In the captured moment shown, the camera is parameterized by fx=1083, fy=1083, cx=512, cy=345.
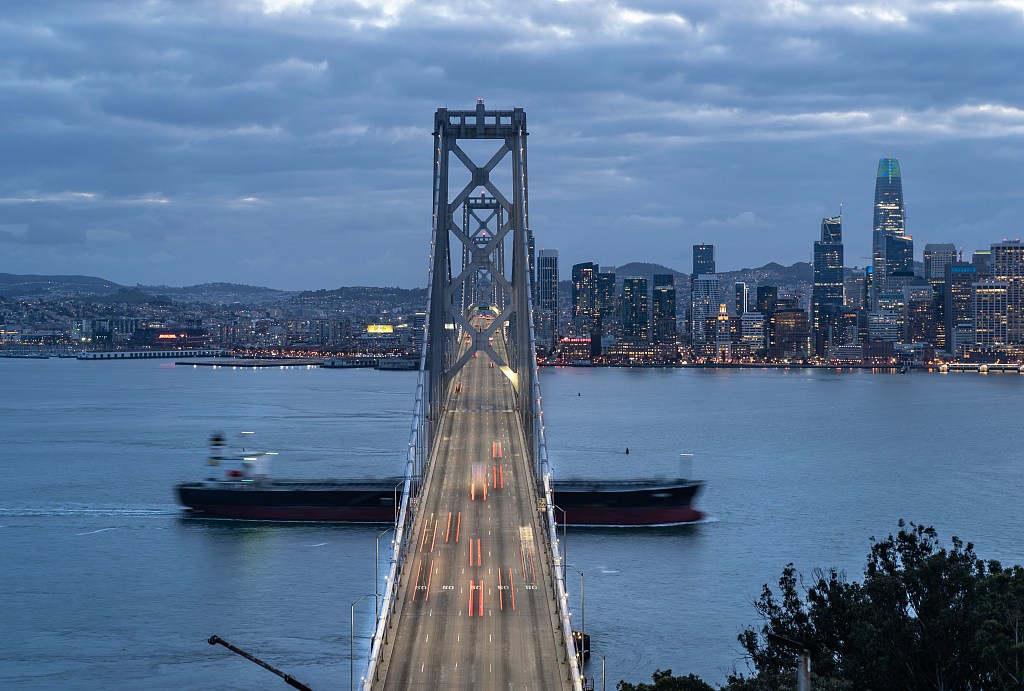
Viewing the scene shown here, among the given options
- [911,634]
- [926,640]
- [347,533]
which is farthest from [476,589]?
[347,533]

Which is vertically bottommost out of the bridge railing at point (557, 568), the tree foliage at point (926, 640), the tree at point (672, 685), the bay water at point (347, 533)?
the bay water at point (347, 533)

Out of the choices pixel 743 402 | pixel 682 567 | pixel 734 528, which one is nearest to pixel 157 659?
pixel 682 567

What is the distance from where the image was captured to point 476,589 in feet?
63.1

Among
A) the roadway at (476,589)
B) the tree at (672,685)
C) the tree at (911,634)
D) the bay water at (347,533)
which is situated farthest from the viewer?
the bay water at (347,533)

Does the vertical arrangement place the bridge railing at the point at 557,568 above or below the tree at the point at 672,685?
above

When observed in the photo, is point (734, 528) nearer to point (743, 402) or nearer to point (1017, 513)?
point (1017, 513)

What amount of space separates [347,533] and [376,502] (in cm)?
274

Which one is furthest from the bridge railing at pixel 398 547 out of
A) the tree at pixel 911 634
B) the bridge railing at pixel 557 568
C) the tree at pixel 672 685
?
the tree at pixel 911 634

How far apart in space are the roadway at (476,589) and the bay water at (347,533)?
2260mm

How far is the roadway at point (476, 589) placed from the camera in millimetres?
16000

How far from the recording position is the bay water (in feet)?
85.4

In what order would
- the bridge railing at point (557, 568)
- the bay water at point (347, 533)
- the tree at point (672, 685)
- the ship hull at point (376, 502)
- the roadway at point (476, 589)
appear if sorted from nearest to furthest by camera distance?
the bridge railing at point (557, 568) < the roadway at point (476, 589) < the tree at point (672, 685) < the bay water at point (347, 533) < the ship hull at point (376, 502)

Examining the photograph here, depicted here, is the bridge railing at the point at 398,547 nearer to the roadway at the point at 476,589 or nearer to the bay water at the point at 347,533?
the roadway at the point at 476,589

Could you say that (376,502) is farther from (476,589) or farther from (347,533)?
(476,589)
